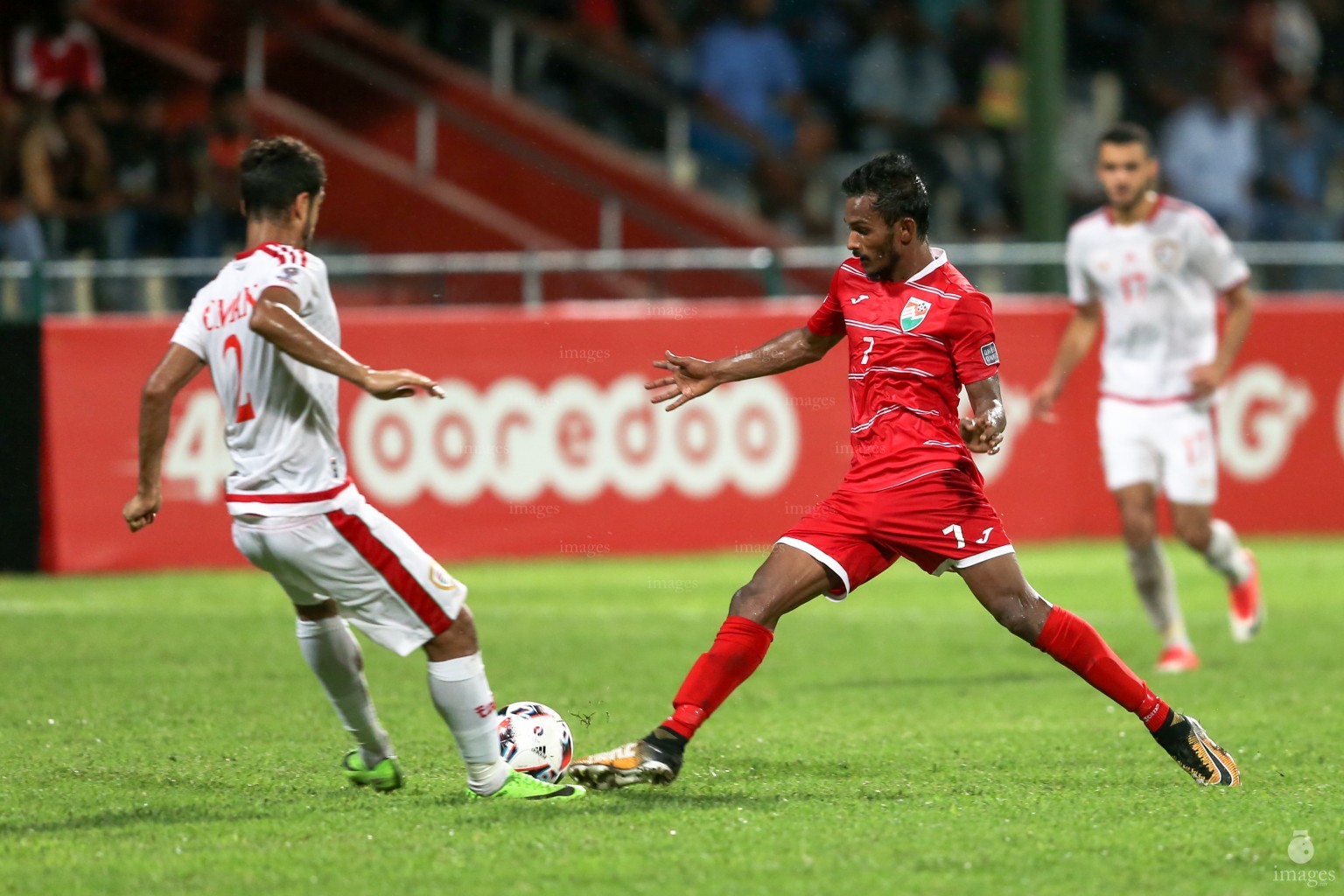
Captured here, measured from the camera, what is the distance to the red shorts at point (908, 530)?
19.8 ft

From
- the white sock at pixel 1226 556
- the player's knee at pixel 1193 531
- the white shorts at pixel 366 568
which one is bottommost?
the white sock at pixel 1226 556

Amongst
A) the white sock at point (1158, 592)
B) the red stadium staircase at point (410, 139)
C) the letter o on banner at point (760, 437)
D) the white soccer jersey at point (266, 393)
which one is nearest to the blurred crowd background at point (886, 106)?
the red stadium staircase at point (410, 139)

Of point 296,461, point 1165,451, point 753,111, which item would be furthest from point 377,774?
point 753,111

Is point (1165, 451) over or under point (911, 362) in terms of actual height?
under

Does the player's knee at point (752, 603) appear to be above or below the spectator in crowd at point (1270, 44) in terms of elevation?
below

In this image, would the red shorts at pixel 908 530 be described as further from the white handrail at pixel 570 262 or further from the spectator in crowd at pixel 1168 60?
the spectator in crowd at pixel 1168 60

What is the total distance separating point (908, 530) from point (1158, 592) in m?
3.73

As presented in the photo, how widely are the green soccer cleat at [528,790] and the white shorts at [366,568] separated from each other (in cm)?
55

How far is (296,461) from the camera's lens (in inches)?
224

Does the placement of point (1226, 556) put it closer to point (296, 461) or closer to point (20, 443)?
point (296, 461)

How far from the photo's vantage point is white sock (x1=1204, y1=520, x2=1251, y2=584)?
9820 millimetres

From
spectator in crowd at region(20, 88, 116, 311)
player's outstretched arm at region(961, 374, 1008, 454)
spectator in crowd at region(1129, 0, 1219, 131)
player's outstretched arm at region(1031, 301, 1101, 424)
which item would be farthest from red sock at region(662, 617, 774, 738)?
spectator in crowd at region(1129, 0, 1219, 131)

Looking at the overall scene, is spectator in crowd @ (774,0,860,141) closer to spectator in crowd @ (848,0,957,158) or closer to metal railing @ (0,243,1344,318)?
spectator in crowd @ (848,0,957,158)

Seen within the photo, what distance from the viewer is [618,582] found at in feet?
42.1
